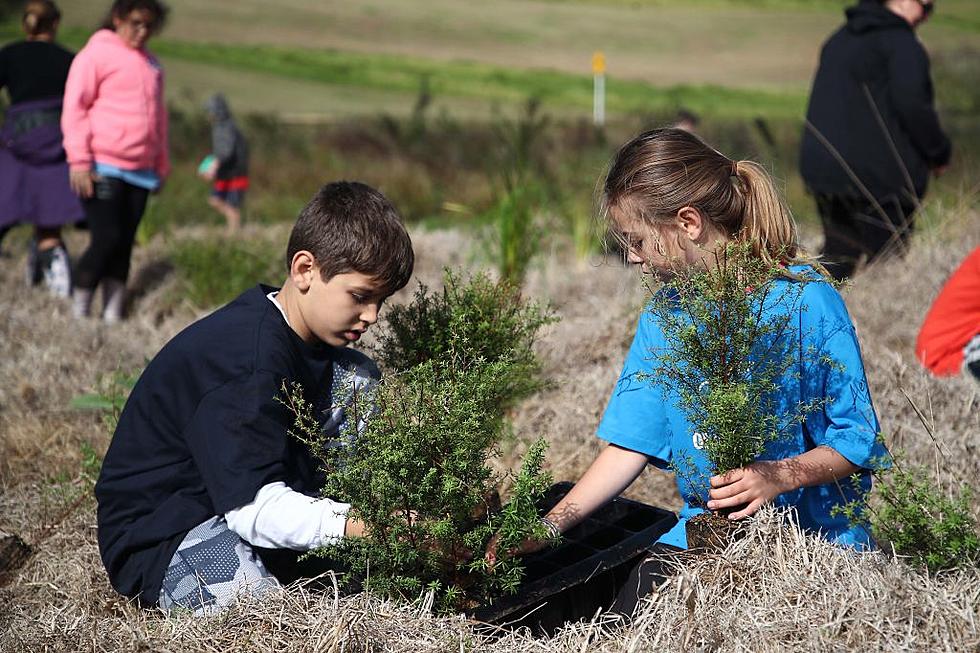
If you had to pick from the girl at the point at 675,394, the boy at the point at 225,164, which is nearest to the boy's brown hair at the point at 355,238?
the girl at the point at 675,394

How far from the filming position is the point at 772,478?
217cm

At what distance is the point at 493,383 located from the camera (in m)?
2.38

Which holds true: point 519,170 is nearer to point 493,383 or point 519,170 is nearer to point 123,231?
point 123,231

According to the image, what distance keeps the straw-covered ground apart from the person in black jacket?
277 mm

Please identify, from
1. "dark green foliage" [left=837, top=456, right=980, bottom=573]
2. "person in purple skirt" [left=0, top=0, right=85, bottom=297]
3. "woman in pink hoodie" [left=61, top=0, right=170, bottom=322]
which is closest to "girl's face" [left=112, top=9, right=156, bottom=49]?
"woman in pink hoodie" [left=61, top=0, right=170, bottom=322]

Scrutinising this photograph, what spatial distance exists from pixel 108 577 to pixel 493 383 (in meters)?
1.18

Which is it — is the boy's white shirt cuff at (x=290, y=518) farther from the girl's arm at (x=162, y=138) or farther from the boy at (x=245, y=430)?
the girl's arm at (x=162, y=138)

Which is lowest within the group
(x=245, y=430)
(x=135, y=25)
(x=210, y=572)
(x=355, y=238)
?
(x=210, y=572)

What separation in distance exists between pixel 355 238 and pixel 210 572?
2.82 feet

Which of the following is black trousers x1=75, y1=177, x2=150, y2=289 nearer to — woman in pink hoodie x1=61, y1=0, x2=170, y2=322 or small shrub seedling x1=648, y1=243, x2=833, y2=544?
woman in pink hoodie x1=61, y1=0, x2=170, y2=322

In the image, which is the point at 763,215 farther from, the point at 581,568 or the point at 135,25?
the point at 135,25

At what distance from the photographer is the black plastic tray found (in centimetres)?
225

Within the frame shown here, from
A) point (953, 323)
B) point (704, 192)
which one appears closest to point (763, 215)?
point (704, 192)

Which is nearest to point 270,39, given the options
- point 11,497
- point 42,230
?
point 42,230
